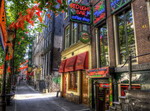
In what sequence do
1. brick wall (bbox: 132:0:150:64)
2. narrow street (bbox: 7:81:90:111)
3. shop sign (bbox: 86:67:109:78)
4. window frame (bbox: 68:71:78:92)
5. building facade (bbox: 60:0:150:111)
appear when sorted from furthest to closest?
window frame (bbox: 68:71:78:92) → narrow street (bbox: 7:81:90:111) → shop sign (bbox: 86:67:109:78) → building facade (bbox: 60:0:150:111) → brick wall (bbox: 132:0:150:64)

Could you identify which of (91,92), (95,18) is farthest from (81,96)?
(95,18)

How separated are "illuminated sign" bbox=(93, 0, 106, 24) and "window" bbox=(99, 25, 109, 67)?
28.6 inches

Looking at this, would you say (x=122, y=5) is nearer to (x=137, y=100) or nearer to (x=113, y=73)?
(x=113, y=73)

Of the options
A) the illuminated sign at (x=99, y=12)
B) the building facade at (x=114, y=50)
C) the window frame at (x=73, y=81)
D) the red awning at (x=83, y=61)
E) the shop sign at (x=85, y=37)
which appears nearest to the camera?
the building facade at (x=114, y=50)

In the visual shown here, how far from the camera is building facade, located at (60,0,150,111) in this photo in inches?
276

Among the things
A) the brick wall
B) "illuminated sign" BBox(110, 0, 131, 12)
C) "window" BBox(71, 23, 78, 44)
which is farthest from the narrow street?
"illuminated sign" BBox(110, 0, 131, 12)

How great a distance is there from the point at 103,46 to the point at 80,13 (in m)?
3.17

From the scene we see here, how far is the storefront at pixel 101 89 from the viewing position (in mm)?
9159

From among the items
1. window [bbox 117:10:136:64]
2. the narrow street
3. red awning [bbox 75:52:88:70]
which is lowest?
the narrow street

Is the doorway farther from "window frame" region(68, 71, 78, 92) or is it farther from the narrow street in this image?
"window frame" region(68, 71, 78, 92)

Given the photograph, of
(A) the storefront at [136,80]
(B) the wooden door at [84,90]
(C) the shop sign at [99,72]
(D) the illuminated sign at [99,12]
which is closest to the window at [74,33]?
(D) the illuminated sign at [99,12]

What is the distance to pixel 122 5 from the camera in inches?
329

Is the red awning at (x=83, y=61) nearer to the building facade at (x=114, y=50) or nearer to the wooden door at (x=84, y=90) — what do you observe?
the building facade at (x=114, y=50)

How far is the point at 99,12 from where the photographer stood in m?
10.8
